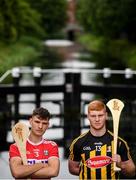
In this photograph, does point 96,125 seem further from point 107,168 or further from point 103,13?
point 103,13

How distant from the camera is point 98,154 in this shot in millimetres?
3797

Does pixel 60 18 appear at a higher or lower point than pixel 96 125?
higher

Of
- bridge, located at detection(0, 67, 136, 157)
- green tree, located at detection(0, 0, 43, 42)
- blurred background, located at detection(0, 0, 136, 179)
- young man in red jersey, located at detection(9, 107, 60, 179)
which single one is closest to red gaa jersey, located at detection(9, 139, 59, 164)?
young man in red jersey, located at detection(9, 107, 60, 179)

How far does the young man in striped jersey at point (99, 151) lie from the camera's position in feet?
12.3

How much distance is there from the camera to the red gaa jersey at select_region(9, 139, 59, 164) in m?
3.73

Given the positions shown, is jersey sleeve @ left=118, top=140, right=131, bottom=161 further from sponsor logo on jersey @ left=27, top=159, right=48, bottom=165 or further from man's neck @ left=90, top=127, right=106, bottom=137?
sponsor logo on jersey @ left=27, top=159, right=48, bottom=165

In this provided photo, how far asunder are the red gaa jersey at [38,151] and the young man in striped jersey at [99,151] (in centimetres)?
22

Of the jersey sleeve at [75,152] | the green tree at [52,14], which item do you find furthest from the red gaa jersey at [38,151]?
the green tree at [52,14]

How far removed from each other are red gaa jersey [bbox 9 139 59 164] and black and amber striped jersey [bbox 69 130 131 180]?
0.73ft

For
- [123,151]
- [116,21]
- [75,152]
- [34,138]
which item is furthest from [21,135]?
[116,21]

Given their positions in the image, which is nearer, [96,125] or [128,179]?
[96,125]

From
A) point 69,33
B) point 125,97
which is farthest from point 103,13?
point 69,33

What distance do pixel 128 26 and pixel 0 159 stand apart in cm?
2864

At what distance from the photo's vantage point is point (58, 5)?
80.4m
